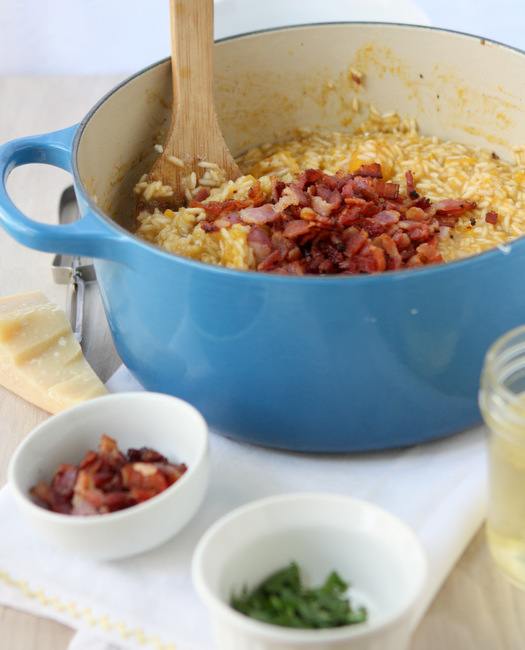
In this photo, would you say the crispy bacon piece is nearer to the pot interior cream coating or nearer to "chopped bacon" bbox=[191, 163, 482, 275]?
"chopped bacon" bbox=[191, 163, 482, 275]

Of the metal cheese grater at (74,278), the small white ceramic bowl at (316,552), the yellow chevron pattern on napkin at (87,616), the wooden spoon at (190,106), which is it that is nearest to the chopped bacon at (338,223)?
the wooden spoon at (190,106)

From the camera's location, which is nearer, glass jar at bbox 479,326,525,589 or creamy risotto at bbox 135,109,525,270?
glass jar at bbox 479,326,525,589

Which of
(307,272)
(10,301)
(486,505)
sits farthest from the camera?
(10,301)

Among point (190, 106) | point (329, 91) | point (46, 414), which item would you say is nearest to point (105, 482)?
point (46, 414)

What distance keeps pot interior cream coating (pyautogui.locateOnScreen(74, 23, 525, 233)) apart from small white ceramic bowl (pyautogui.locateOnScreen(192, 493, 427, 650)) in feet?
3.83

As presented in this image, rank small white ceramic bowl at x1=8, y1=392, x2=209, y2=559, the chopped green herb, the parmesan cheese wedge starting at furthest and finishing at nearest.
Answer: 1. the parmesan cheese wedge
2. small white ceramic bowl at x1=8, y1=392, x2=209, y2=559
3. the chopped green herb

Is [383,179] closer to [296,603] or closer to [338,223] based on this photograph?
[338,223]

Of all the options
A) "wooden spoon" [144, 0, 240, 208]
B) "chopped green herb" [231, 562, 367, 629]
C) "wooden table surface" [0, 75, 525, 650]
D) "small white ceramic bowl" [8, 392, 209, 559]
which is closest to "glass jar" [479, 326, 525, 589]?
"wooden table surface" [0, 75, 525, 650]

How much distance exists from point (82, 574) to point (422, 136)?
1779mm

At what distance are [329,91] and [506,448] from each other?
1.66 meters

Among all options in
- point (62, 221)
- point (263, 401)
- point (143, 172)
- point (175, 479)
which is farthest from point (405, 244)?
point (62, 221)

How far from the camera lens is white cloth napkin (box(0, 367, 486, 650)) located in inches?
56.2

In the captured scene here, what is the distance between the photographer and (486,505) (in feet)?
5.17

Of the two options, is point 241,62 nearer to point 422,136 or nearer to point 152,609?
point 422,136
